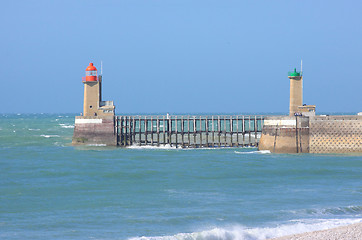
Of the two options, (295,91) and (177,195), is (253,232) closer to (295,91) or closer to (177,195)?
(177,195)

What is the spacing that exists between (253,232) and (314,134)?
23.4m

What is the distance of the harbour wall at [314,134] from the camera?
133 feet

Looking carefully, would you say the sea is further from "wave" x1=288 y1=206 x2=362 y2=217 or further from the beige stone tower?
the beige stone tower

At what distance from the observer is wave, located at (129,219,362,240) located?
1927cm

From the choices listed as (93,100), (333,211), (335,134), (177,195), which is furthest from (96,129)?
(333,211)

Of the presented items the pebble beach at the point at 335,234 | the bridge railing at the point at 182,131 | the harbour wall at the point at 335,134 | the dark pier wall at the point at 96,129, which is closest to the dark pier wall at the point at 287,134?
the harbour wall at the point at 335,134

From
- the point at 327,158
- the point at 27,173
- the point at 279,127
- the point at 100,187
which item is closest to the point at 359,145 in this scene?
the point at 327,158

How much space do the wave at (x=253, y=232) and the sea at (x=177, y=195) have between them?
33 mm

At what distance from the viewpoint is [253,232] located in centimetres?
1966

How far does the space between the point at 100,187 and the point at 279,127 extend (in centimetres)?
1720

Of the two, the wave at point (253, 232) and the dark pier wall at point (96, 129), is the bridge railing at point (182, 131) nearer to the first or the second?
the dark pier wall at point (96, 129)

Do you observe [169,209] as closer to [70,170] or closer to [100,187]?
[100,187]

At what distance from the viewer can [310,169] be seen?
3631 centimetres

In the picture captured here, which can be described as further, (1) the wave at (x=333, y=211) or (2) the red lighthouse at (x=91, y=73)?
(2) the red lighthouse at (x=91, y=73)
